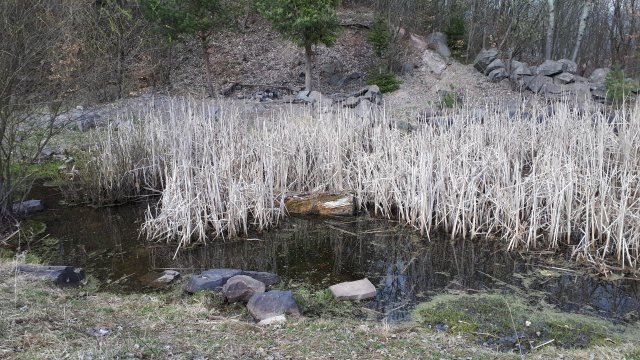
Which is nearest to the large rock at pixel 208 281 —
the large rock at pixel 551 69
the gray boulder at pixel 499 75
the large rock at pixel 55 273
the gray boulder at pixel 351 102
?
the large rock at pixel 55 273

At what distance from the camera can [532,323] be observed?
368 centimetres

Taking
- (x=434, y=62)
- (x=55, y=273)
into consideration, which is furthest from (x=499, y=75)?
(x=55, y=273)

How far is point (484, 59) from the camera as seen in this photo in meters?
13.8

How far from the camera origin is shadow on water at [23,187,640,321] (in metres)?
4.17

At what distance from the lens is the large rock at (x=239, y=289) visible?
4016 mm

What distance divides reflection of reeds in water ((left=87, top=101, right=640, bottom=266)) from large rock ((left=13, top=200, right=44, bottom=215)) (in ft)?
2.40

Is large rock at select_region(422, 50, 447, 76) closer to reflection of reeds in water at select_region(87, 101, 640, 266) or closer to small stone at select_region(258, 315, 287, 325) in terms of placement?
reflection of reeds in water at select_region(87, 101, 640, 266)

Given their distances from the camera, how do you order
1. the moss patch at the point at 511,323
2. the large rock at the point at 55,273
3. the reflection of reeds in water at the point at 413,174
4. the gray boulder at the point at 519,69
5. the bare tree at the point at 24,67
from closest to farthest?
the moss patch at the point at 511,323 < the large rock at the point at 55,273 < the reflection of reeds in water at the point at 413,174 < the bare tree at the point at 24,67 < the gray boulder at the point at 519,69

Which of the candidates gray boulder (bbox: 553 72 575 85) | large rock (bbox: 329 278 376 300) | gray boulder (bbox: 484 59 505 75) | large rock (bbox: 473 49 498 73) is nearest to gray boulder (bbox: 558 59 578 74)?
gray boulder (bbox: 553 72 575 85)

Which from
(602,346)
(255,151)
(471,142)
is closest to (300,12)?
(255,151)

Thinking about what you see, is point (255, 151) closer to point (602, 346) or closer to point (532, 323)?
point (532, 323)

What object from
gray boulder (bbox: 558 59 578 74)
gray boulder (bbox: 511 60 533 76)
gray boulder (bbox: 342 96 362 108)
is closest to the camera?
gray boulder (bbox: 342 96 362 108)

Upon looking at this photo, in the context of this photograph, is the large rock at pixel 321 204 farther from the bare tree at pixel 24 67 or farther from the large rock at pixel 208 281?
the bare tree at pixel 24 67

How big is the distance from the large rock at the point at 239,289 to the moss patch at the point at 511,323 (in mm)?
1141
